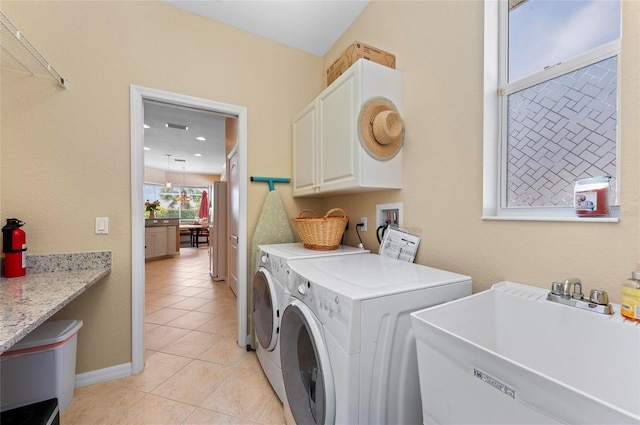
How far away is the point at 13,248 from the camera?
4.86ft

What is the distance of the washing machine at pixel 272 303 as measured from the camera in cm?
146

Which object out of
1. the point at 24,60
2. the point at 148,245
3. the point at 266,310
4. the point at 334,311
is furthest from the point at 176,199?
the point at 334,311

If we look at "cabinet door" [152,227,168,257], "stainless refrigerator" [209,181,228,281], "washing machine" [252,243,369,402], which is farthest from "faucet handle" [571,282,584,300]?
"cabinet door" [152,227,168,257]

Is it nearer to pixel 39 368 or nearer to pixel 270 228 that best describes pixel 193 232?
pixel 270 228

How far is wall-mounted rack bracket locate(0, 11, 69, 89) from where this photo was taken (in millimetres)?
1391

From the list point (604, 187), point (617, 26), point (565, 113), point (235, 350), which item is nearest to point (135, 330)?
point (235, 350)

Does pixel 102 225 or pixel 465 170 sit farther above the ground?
pixel 465 170

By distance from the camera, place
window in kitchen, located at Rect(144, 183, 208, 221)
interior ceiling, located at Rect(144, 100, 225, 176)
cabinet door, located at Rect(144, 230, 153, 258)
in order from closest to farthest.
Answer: interior ceiling, located at Rect(144, 100, 225, 176) < cabinet door, located at Rect(144, 230, 153, 258) < window in kitchen, located at Rect(144, 183, 208, 221)

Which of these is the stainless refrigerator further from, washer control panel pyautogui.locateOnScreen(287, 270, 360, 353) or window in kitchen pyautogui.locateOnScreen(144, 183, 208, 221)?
window in kitchen pyautogui.locateOnScreen(144, 183, 208, 221)

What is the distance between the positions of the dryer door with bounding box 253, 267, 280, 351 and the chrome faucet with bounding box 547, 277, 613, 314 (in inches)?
48.4

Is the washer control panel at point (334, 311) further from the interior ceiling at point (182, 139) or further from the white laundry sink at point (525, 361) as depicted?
the interior ceiling at point (182, 139)

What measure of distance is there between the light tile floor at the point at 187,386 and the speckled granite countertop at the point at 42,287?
76 centimetres

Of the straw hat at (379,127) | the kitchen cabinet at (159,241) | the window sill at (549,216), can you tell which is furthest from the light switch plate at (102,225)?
the kitchen cabinet at (159,241)

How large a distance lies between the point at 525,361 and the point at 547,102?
1.05 metres
